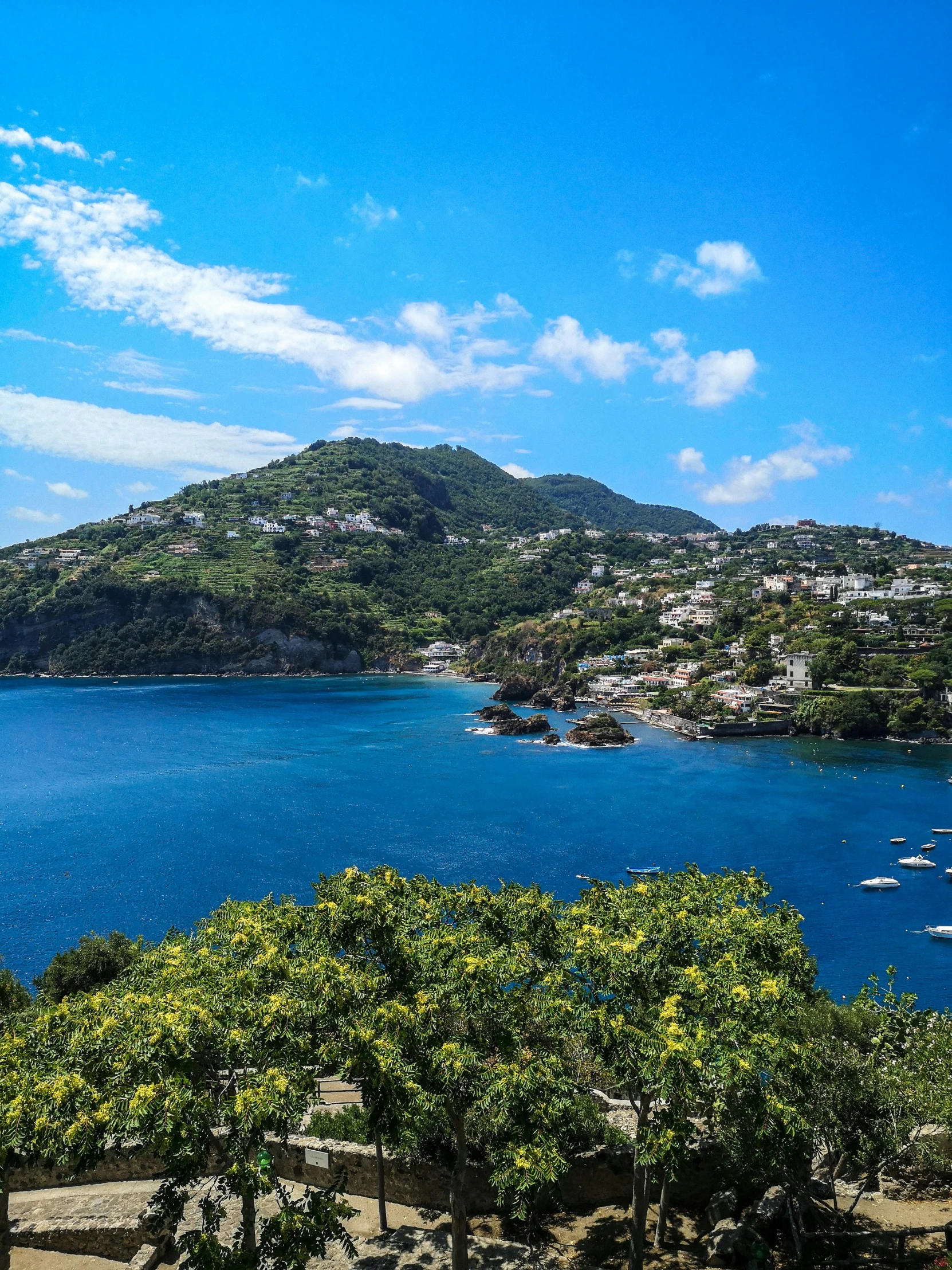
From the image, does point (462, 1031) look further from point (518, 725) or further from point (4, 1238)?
point (518, 725)

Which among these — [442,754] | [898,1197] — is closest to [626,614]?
[442,754]

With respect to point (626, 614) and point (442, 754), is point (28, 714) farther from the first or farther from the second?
point (626, 614)

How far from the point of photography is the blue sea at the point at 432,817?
35156mm

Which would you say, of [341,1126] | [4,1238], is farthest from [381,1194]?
[4,1238]

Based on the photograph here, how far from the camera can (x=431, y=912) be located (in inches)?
479

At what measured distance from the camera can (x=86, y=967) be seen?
66.8ft

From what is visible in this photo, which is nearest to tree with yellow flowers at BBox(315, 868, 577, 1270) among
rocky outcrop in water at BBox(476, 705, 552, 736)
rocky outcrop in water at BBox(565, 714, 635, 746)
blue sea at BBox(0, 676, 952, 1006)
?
blue sea at BBox(0, 676, 952, 1006)

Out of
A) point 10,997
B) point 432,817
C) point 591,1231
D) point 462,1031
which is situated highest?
point 462,1031

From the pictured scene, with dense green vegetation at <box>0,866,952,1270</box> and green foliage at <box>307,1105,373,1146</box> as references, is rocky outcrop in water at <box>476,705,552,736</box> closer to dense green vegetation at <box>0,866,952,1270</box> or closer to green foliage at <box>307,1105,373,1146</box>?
green foliage at <box>307,1105,373,1146</box>

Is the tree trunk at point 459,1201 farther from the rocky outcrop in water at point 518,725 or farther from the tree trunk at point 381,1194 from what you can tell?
the rocky outcrop in water at point 518,725

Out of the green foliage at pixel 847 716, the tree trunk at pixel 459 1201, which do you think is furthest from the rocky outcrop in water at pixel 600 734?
the tree trunk at pixel 459 1201

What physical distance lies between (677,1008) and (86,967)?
1689cm

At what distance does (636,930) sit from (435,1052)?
3.43 m

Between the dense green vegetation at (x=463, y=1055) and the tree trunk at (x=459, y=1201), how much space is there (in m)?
0.03
